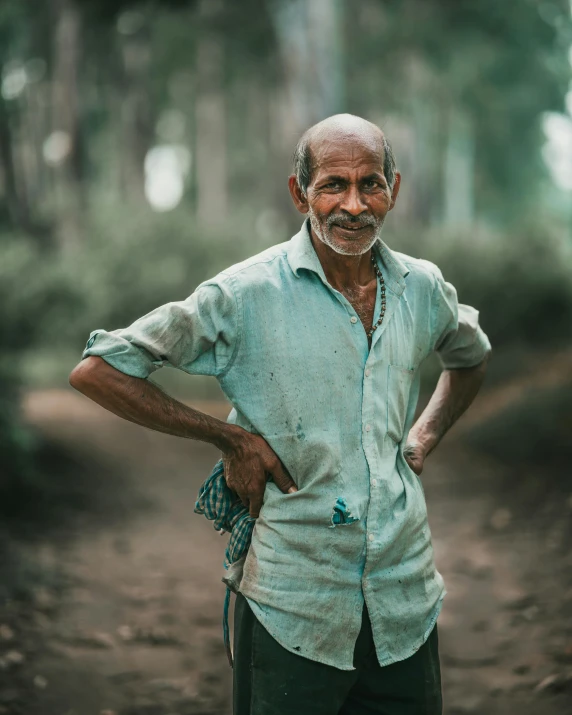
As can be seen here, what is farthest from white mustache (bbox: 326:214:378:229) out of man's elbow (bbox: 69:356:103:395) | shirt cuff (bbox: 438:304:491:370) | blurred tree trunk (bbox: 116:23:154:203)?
blurred tree trunk (bbox: 116:23:154:203)

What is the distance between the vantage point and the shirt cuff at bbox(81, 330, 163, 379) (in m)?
2.55

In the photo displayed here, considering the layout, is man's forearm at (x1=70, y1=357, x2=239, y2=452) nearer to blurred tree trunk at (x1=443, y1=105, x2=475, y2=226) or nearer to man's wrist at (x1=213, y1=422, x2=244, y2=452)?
man's wrist at (x1=213, y1=422, x2=244, y2=452)

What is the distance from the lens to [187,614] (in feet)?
20.7

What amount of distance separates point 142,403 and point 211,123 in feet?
96.5

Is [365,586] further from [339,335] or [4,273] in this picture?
[4,273]

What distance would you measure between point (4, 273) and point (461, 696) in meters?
5.97

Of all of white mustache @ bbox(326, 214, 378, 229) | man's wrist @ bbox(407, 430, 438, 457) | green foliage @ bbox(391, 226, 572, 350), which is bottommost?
man's wrist @ bbox(407, 430, 438, 457)

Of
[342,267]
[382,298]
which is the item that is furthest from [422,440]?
[342,267]

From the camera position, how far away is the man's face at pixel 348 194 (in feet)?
8.84

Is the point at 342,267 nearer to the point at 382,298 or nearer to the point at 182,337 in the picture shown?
the point at 382,298

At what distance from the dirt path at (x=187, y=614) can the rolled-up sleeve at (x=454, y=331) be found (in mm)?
2402

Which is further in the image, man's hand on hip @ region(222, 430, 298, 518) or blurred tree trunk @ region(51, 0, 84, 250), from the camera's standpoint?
blurred tree trunk @ region(51, 0, 84, 250)

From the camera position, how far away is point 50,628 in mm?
6039

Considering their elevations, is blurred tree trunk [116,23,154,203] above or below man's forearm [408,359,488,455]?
above
